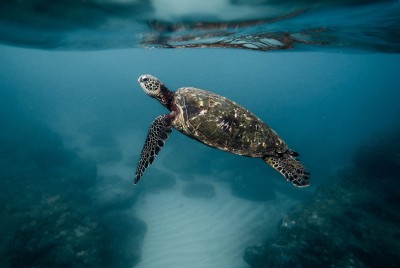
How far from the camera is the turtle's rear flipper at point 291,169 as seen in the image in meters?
5.78

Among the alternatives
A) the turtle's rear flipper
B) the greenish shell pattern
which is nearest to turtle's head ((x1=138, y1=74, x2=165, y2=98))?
the greenish shell pattern

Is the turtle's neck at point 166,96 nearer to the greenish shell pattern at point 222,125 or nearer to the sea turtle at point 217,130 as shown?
the sea turtle at point 217,130

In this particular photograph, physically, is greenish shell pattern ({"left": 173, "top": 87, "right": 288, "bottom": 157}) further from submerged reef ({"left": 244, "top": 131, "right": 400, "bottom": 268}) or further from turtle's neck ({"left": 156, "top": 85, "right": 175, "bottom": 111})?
submerged reef ({"left": 244, "top": 131, "right": 400, "bottom": 268})

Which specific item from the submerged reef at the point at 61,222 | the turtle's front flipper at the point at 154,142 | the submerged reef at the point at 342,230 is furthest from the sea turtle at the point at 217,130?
the submerged reef at the point at 61,222

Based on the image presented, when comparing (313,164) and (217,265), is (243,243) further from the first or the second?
(313,164)

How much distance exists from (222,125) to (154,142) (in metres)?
1.47

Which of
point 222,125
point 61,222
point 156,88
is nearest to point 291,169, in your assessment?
point 222,125

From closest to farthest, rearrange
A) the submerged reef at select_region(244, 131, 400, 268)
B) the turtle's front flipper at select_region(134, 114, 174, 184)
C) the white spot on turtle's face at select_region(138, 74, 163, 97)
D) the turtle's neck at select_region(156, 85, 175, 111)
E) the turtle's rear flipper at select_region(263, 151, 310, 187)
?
the turtle's front flipper at select_region(134, 114, 174, 184)
the turtle's rear flipper at select_region(263, 151, 310, 187)
the white spot on turtle's face at select_region(138, 74, 163, 97)
the turtle's neck at select_region(156, 85, 175, 111)
the submerged reef at select_region(244, 131, 400, 268)

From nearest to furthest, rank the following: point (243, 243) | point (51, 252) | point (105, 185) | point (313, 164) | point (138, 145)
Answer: point (51, 252)
point (243, 243)
point (105, 185)
point (313, 164)
point (138, 145)

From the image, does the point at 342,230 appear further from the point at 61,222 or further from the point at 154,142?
the point at 61,222

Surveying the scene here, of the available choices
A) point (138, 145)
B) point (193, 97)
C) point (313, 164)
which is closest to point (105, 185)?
point (138, 145)

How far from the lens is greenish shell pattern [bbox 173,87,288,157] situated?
18.2ft

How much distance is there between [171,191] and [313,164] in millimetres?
13453

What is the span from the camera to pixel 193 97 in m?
5.79
